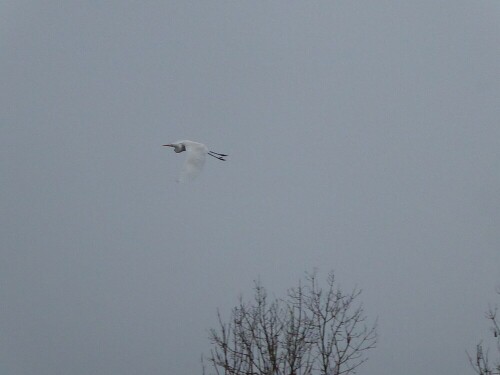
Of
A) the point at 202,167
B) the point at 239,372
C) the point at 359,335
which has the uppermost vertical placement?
the point at 202,167

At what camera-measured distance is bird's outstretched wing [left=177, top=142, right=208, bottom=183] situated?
18203 mm

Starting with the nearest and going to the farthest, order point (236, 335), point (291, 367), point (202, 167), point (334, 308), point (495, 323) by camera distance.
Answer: point (202, 167)
point (291, 367)
point (236, 335)
point (334, 308)
point (495, 323)

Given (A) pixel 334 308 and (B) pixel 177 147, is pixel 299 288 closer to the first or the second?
(A) pixel 334 308

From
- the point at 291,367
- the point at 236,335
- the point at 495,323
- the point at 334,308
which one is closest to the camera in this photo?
the point at 291,367

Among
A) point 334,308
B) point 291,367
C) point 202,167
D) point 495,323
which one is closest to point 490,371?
point 495,323

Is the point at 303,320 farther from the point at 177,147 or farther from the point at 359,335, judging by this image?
the point at 177,147

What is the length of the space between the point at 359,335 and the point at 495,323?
5.55m

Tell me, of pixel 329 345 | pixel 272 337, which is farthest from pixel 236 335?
pixel 329 345

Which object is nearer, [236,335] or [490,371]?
[236,335]

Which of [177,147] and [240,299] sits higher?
[177,147]

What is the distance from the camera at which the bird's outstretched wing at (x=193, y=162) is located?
18.2 meters

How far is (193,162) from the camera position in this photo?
61.4 feet

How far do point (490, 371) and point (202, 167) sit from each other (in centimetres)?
1032

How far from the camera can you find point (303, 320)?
71.2 ft
